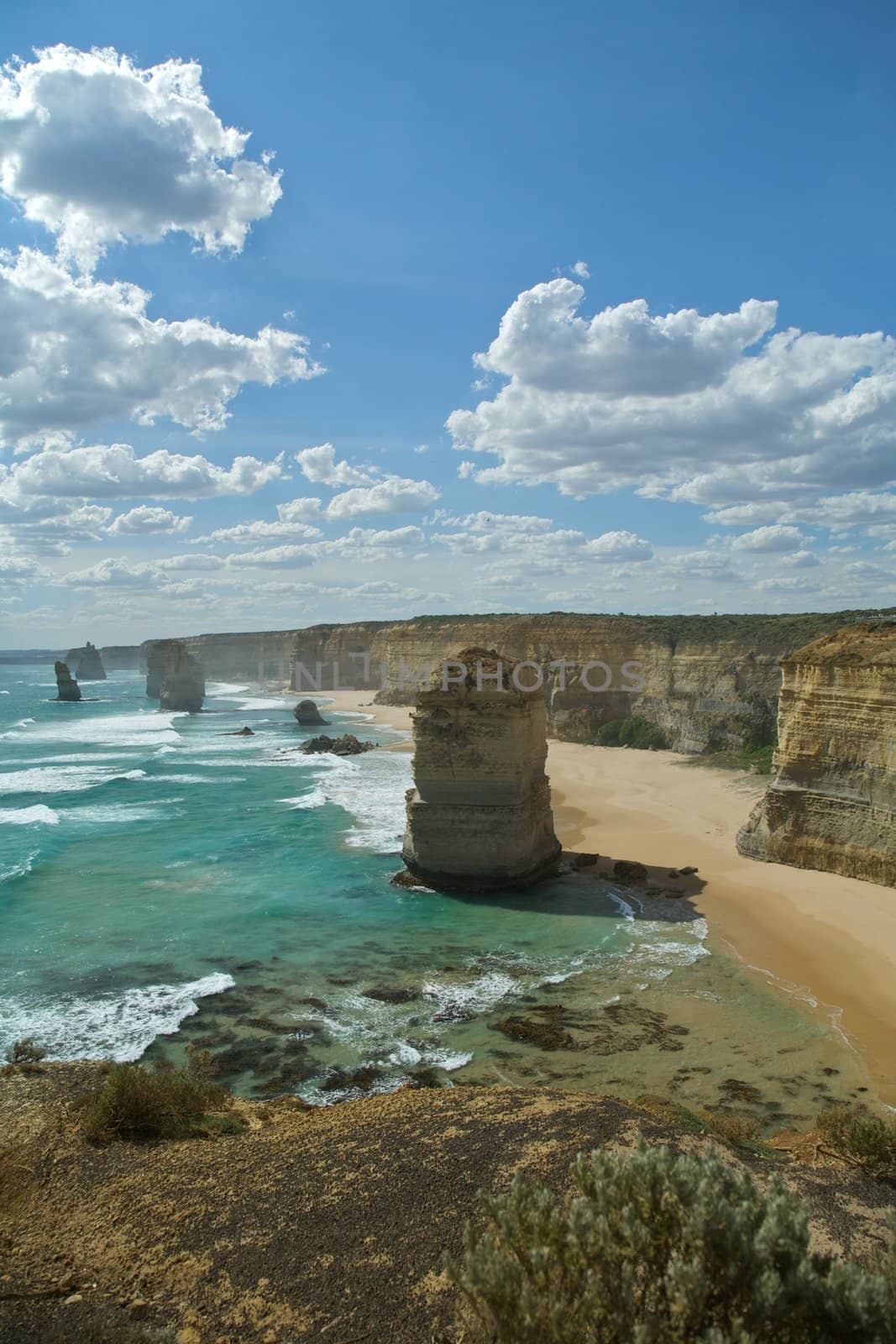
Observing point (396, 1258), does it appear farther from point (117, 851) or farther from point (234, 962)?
point (117, 851)

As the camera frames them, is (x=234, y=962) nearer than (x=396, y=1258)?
No

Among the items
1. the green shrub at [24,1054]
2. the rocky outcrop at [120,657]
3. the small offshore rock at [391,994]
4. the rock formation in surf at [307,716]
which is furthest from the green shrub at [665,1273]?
the rocky outcrop at [120,657]

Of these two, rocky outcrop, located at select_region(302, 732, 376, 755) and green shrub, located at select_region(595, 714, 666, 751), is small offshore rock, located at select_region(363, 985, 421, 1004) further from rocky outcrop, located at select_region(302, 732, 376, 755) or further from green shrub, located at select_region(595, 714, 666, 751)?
rocky outcrop, located at select_region(302, 732, 376, 755)

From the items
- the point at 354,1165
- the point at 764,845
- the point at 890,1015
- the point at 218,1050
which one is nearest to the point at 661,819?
the point at 764,845

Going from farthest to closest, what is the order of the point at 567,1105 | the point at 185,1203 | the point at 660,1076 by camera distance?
the point at 660,1076, the point at 567,1105, the point at 185,1203

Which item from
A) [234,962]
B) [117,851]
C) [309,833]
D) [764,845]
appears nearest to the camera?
[234,962]

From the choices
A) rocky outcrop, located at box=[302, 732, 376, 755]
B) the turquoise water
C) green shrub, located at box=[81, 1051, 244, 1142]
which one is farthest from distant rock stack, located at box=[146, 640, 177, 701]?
green shrub, located at box=[81, 1051, 244, 1142]

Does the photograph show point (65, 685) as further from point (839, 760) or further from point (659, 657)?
point (839, 760)
